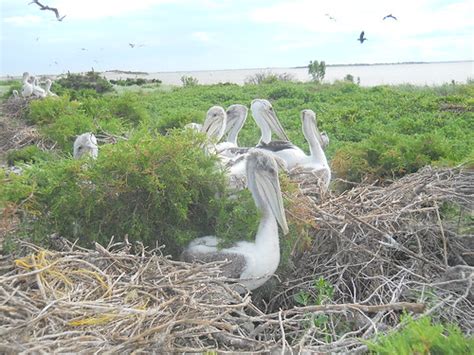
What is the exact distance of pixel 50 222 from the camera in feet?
13.4

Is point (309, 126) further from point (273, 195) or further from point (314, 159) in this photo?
point (273, 195)

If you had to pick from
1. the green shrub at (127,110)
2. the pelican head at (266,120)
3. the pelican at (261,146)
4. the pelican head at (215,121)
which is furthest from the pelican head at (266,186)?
the green shrub at (127,110)

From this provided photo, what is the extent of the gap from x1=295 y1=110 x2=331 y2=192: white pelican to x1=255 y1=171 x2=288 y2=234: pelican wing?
135 cm

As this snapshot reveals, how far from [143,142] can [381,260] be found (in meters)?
2.01

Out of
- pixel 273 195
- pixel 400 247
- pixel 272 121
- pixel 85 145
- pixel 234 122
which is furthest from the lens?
pixel 234 122

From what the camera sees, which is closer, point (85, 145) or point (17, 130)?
point (85, 145)

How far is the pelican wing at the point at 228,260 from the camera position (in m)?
3.83

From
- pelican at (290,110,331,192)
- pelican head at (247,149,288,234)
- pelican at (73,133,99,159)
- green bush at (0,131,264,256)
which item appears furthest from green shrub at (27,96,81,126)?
pelican head at (247,149,288,234)

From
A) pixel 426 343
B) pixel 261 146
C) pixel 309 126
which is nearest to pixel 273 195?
pixel 426 343

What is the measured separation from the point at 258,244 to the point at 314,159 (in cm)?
270

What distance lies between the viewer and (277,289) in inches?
175

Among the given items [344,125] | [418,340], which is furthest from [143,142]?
[344,125]

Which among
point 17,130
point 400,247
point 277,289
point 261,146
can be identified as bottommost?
point 277,289

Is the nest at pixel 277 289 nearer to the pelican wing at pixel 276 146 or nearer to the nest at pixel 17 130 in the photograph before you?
the pelican wing at pixel 276 146
